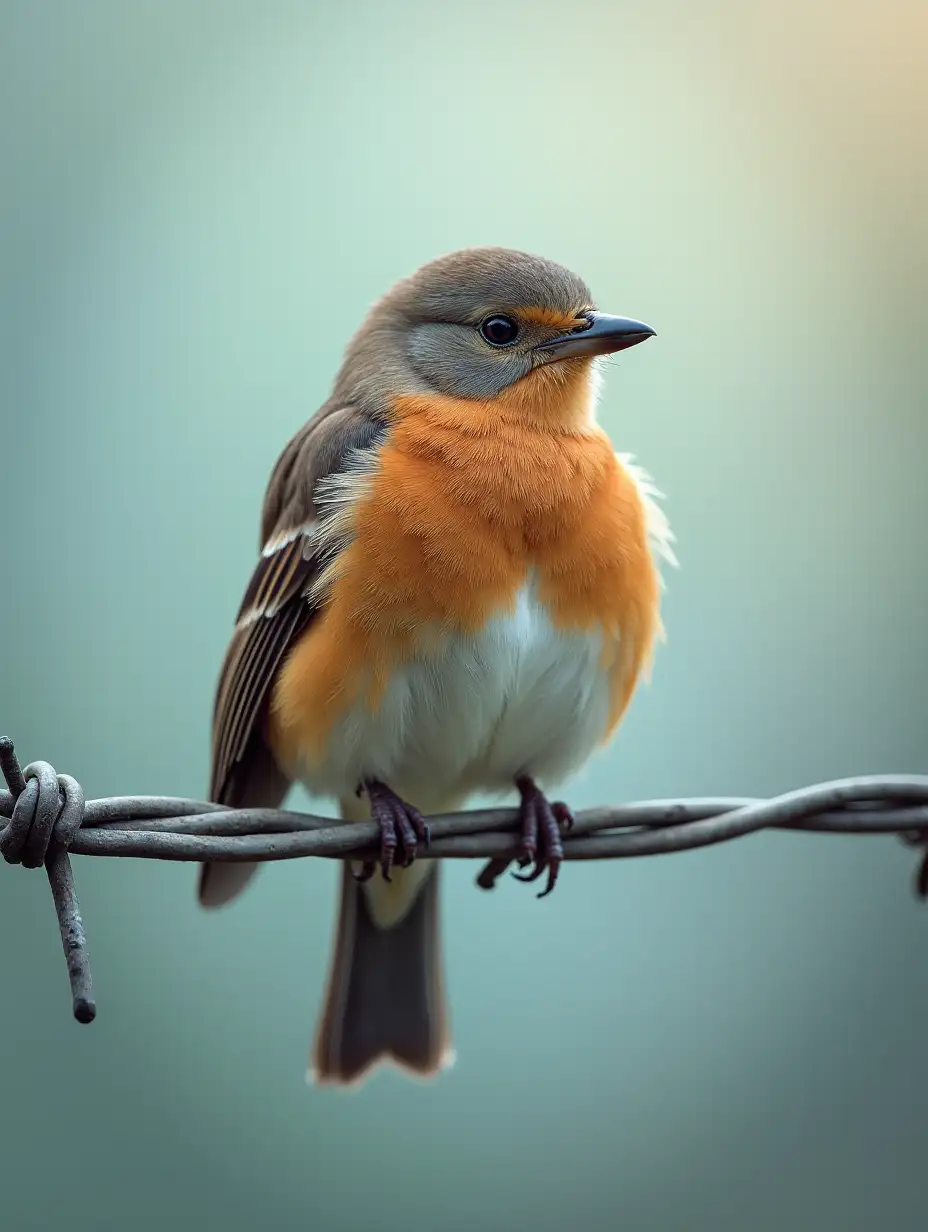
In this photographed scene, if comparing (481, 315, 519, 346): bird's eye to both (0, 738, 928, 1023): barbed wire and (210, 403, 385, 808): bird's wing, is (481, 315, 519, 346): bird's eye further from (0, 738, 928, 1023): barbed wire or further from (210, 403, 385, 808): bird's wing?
(0, 738, 928, 1023): barbed wire

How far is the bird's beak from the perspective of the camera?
157 inches

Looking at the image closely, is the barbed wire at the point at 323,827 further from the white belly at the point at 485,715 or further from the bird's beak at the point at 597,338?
the bird's beak at the point at 597,338

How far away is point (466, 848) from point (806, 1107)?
709 cm

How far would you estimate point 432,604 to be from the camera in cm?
348

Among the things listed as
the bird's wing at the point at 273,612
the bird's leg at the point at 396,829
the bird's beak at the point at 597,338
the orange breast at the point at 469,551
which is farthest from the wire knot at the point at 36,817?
the bird's beak at the point at 597,338

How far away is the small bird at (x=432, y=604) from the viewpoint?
11.5 ft

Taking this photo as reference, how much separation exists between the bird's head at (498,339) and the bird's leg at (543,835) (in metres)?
1.18

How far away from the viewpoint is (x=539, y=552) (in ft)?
11.9

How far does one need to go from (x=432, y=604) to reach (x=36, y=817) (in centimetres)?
140

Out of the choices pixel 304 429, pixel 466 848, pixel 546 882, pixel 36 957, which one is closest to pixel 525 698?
pixel 546 882

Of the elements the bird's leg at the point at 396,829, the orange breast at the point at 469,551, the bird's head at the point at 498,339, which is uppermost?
the bird's head at the point at 498,339

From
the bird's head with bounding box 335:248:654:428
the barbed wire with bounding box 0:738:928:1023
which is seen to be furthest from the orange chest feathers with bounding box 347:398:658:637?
the barbed wire with bounding box 0:738:928:1023

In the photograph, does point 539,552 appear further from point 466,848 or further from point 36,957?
point 36,957

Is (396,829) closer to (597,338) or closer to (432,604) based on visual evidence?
(432,604)
